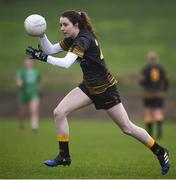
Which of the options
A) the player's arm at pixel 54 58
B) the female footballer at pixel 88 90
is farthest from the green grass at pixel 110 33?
the player's arm at pixel 54 58

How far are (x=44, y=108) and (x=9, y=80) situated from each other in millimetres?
4148

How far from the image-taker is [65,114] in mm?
10234

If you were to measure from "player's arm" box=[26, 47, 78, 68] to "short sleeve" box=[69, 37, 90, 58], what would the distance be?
6cm

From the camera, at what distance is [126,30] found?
3803cm

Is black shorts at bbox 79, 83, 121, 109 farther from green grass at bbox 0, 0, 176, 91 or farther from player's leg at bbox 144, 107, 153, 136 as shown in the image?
green grass at bbox 0, 0, 176, 91

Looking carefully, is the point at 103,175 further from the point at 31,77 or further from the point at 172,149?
the point at 31,77

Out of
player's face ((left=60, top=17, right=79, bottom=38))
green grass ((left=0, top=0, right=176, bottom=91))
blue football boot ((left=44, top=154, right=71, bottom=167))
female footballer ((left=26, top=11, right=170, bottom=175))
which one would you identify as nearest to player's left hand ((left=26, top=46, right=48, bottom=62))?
female footballer ((left=26, top=11, right=170, bottom=175))

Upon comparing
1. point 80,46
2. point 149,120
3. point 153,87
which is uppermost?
point 80,46

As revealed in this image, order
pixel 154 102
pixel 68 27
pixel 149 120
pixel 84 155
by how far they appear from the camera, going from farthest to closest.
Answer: pixel 154 102, pixel 149 120, pixel 84 155, pixel 68 27

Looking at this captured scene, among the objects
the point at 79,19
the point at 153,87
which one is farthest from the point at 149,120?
the point at 79,19

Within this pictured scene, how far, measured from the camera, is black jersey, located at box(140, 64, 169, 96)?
2053 centimetres

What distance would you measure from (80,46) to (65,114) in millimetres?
979

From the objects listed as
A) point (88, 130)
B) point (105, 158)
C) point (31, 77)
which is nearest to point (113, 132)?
point (88, 130)

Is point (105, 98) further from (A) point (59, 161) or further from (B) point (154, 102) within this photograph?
(B) point (154, 102)
